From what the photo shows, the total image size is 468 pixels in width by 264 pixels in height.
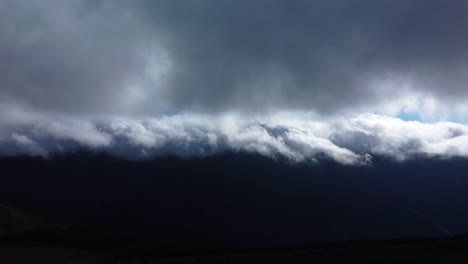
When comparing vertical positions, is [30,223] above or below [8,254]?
above

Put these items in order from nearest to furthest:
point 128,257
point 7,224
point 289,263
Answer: point 289,263 < point 128,257 < point 7,224

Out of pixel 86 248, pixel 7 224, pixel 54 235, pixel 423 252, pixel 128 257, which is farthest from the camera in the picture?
pixel 7 224

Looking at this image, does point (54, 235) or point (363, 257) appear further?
point (54, 235)

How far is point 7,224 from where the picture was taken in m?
124

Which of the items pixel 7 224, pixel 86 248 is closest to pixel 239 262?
pixel 86 248

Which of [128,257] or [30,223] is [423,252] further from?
[30,223]

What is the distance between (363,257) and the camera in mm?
63406

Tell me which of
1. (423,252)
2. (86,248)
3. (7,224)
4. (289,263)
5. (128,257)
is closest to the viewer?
(289,263)

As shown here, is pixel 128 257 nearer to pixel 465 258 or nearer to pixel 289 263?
pixel 289 263

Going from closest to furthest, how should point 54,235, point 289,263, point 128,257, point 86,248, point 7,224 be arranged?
point 289,263, point 128,257, point 86,248, point 54,235, point 7,224

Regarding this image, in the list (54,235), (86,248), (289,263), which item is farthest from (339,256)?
(54,235)

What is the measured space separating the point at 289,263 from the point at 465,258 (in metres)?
22.5

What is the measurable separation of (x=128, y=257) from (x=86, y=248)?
16675 millimetres

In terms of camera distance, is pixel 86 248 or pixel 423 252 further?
pixel 86 248
